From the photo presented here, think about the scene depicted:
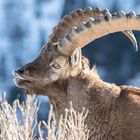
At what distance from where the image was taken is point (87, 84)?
834 centimetres

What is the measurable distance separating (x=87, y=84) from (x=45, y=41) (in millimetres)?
14196

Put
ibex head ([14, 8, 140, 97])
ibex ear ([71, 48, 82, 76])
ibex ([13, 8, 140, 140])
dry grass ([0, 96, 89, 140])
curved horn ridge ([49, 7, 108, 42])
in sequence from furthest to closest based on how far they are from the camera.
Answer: curved horn ridge ([49, 7, 108, 42])
ibex ear ([71, 48, 82, 76])
ibex head ([14, 8, 140, 97])
ibex ([13, 8, 140, 140])
dry grass ([0, 96, 89, 140])

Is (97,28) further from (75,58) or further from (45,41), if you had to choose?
(45,41)

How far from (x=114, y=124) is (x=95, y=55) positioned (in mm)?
14091

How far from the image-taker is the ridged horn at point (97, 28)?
802cm

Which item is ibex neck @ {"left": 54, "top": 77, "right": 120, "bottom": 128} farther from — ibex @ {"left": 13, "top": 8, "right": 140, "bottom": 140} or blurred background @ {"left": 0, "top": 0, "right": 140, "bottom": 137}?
blurred background @ {"left": 0, "top": 0, "right": 140, "bottom": 137}

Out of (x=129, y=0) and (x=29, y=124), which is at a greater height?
(x=129, y=0)

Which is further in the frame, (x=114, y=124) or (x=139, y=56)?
(x=139, y=56)

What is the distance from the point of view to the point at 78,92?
8273 millimetres

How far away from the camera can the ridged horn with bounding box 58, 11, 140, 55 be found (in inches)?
316

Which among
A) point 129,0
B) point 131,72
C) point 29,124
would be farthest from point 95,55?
point 29,124

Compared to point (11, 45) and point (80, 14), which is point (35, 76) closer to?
point (80, 14)

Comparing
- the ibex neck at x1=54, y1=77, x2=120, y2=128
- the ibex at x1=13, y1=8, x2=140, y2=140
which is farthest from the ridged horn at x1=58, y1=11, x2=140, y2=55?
the ibex neck at x1=54, y1=77, x2=120, y2=128

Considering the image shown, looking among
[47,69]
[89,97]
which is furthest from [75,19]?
[89,97]
